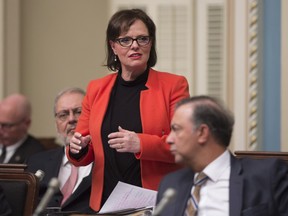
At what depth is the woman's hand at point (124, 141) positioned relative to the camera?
3.43m

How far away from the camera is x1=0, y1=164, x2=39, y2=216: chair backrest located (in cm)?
388

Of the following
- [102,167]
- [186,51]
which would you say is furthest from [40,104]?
[102,167]

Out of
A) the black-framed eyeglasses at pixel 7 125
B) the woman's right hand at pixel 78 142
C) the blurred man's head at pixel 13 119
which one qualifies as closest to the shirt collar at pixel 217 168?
the woman's right hand at pixel 78 142

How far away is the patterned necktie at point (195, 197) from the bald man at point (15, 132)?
3092mm

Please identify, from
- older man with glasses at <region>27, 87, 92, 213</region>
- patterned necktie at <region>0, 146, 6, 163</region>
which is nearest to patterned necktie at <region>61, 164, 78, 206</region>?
older man with glasses at <region>27, 87, 92, 213</region>

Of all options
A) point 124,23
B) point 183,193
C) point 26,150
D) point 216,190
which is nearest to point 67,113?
point 124,23

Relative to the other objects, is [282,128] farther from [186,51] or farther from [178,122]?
[186,51]

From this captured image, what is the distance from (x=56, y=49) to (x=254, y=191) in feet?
16.1

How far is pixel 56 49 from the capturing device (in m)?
7.75

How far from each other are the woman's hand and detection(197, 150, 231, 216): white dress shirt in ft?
1.49

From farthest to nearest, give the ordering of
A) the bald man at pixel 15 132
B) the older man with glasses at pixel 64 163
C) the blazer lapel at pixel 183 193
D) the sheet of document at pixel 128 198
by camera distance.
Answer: the bald man at pixel 15 132 → the older man with glasses at pixel 64 163 → the sheet of document at pixel 128 198 → the blazer lapel at pixel 183 193

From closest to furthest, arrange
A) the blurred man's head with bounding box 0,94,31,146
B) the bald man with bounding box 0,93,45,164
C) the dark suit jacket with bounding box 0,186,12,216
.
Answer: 1. the dark suit jacket with bounding box 0,186,12,216
2. the bald man with bounding box 0,93,45,164
3. the blurred man's head with bounding box 0,94,31,146

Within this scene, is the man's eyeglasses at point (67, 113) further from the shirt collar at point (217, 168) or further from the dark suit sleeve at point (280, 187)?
the dark suit sleeve at point (280, 187)

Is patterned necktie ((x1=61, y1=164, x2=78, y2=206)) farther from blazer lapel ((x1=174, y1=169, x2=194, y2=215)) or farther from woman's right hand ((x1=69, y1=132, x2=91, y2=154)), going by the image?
blazer lapel ((x1=174, y1=169, x2=194, y2=215))
